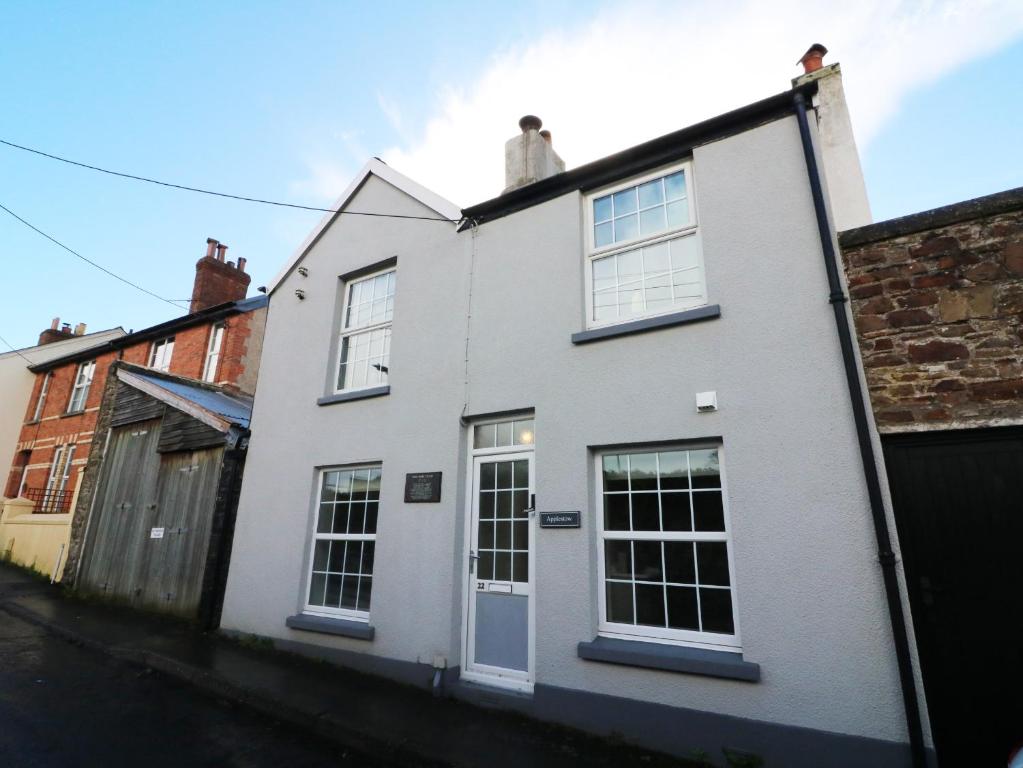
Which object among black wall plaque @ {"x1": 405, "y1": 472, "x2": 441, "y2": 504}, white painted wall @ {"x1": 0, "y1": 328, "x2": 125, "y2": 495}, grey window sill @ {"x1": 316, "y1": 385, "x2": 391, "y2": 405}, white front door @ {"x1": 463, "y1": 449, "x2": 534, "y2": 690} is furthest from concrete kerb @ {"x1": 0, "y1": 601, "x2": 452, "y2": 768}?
white painted wall @ {"x1": 0, "y1": 328, "x2": 125, "y2": 495}

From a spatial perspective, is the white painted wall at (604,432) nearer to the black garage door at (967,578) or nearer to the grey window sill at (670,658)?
the grey window sill at (670,658)

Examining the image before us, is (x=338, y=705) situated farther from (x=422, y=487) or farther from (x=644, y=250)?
(x=644, y=250)

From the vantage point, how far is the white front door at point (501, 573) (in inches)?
217

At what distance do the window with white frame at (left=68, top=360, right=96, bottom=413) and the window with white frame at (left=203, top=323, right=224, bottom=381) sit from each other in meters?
6.49

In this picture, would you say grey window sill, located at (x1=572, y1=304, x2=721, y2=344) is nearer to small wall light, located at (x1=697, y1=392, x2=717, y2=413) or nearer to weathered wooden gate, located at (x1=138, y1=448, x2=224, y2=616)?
small wall light, located at (x1=697, y1=392, x2=717, y2=413)

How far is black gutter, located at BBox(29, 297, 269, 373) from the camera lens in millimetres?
15117

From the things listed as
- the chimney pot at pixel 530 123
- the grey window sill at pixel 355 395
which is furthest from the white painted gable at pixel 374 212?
the grey window sill at pixel 355 395

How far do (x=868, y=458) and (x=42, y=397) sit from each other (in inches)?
1034

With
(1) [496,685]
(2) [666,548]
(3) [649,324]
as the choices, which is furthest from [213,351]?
(2) [666,548]

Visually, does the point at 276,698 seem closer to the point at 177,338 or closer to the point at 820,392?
the point at 820,392

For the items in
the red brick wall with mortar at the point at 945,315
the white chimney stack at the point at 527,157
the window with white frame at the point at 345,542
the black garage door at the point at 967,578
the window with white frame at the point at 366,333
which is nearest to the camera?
the black garage door at the point at 967,578

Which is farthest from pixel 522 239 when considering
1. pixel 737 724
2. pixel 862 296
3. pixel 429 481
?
pixel 737 724

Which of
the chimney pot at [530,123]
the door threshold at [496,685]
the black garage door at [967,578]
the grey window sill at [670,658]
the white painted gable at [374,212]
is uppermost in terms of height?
the chimney pot at [530,123]

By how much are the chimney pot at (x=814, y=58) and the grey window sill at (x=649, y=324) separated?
4280 millimetres
